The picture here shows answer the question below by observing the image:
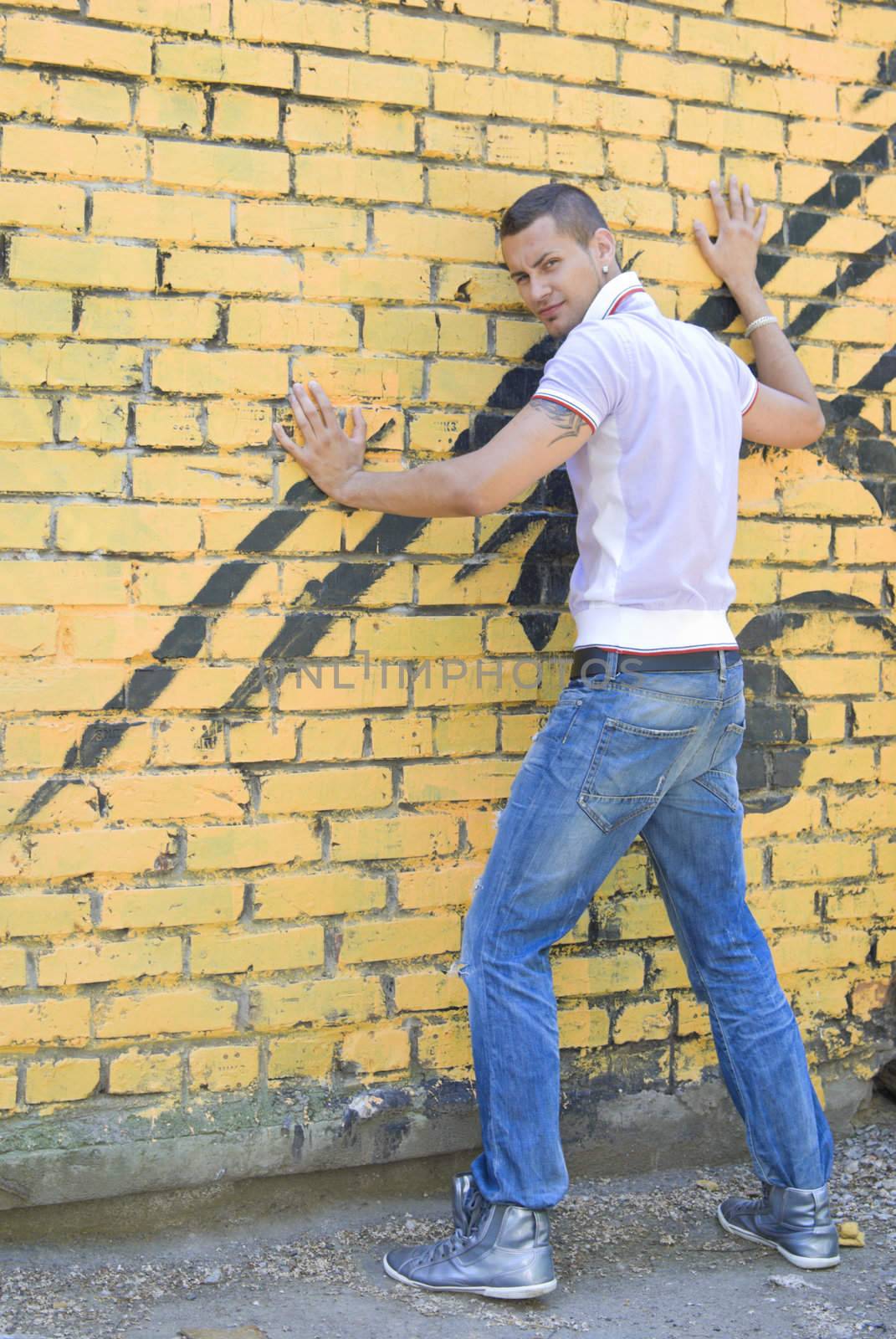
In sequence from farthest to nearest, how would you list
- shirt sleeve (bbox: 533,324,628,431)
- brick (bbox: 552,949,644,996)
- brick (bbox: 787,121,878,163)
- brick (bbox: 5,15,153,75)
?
brick (bbox: 787,121,878,163)
brick (bbox: 552,949,644,996)
brick (bbox: 5,15,153,75)
shirt sleeve (bbox: 533,324,628,431)

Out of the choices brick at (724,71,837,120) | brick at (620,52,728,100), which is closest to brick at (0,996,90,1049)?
brick at (620,52,728,100)

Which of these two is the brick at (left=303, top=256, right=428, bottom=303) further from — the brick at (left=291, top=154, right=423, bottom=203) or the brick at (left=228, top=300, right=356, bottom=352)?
the brick at (left=291, top=154, right=423, bottom=203)

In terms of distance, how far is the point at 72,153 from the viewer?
238 cm

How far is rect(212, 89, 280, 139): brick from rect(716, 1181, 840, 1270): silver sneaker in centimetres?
245

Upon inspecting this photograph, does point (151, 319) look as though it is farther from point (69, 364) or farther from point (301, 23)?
point (301, 23)

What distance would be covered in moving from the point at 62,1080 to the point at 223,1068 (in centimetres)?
33

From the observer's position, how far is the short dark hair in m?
2.47

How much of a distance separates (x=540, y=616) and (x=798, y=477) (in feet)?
2.50

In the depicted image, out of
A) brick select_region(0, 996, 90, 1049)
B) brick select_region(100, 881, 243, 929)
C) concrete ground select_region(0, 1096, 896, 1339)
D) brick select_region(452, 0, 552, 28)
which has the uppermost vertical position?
brick select_region(452, 0, 552, 28)

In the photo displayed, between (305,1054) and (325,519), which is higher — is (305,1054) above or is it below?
below

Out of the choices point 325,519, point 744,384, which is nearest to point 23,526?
point 325,519

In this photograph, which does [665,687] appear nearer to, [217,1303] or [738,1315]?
[738,1315]

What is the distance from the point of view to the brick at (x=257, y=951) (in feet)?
8.25

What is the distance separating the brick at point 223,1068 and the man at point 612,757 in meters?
0.48
